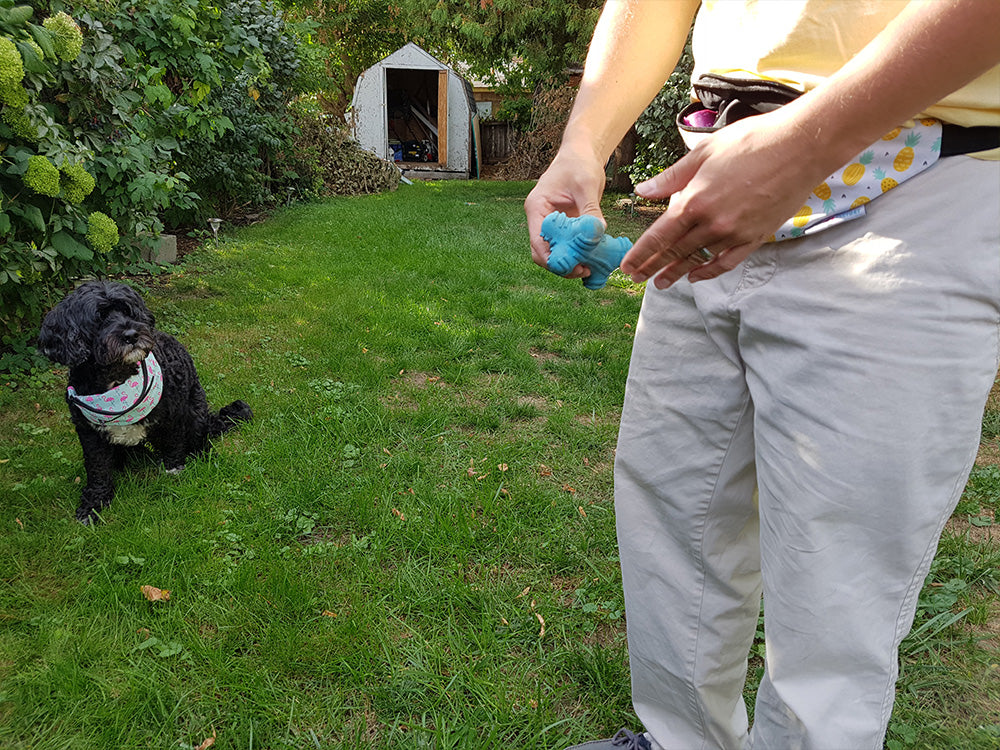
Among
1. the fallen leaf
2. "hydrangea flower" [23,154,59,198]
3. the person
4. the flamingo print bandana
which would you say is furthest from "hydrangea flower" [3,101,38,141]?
the person

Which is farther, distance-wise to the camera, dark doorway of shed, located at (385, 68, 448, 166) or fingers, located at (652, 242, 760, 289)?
dark doorway of shed, located at (385, 68, 448, 166)

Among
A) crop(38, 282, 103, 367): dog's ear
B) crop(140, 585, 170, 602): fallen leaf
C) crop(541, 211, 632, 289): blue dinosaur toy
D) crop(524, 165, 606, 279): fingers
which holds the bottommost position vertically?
crop(140, 585, 170, 602): fallen leaf

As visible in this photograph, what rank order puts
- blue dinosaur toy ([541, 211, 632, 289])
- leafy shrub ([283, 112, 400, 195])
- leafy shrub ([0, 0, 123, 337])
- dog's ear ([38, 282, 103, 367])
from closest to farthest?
blue dinosaur toy ([541, 211, 632, 289]), dog's ear ([38, 282, 103, 367]), leafy shrub ([0, 0, 123, 337]), leafy shrub ([283, 112, 400, 195])

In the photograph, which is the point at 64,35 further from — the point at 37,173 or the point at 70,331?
the point at 70,331

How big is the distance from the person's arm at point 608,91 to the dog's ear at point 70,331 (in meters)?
2.13

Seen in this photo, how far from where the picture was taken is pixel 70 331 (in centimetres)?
255

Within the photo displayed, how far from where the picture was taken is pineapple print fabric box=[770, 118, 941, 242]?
840mm

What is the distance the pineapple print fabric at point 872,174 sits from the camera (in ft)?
2.76

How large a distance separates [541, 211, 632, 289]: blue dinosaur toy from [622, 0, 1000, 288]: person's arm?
0.73 feet

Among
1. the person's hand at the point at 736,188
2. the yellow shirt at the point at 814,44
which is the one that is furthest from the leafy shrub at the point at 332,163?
the person's hand at the point at 736,188

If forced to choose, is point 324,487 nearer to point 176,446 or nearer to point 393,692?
point 176,446

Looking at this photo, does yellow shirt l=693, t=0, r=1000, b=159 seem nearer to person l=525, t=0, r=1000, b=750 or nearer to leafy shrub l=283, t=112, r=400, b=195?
person l=525, t=0, r=1000, b=750

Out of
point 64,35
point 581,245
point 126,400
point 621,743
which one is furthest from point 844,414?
point 64,35

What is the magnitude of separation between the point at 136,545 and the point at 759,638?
7.28ft
